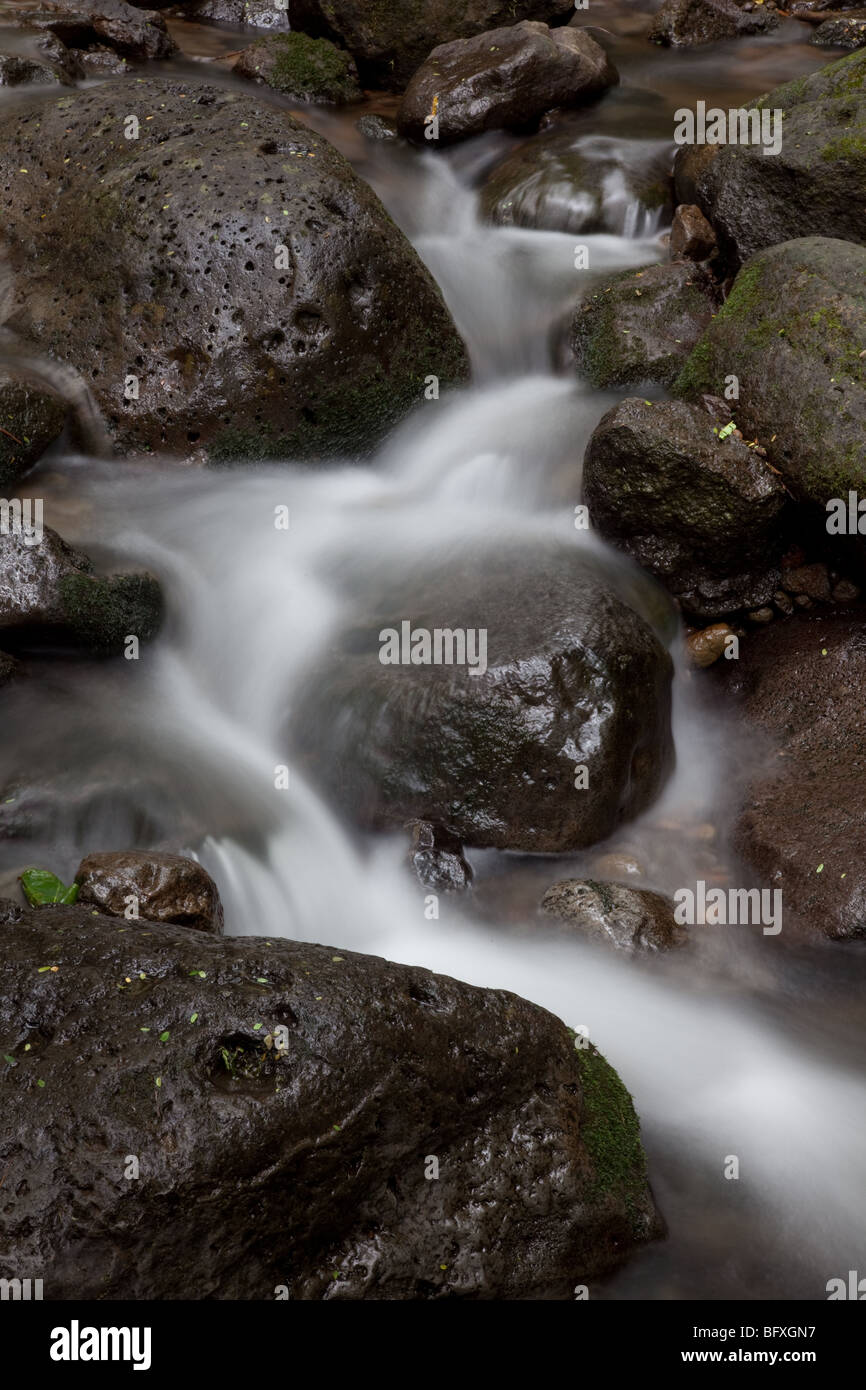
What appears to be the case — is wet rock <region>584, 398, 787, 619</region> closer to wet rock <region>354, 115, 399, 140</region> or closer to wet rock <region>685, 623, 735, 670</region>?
wet rock <region>685, 623, 735, 670</region>

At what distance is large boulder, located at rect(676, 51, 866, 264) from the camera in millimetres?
7164

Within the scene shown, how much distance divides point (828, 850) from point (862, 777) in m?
0.58

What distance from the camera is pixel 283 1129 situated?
10.5 ft

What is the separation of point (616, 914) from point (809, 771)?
4.88 ft

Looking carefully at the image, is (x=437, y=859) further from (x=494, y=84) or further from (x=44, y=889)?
(x=494, y=84)

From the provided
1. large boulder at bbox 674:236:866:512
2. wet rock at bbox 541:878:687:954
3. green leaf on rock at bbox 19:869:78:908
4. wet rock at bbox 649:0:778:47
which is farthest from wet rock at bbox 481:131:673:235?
green leaf on rock at bbox 19:869:78:908

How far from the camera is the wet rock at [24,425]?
21.5 feet

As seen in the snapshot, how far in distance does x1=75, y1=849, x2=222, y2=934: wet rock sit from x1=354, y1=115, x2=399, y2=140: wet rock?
315 inches

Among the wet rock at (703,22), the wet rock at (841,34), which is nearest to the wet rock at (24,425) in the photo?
the wet rock at (703,22)

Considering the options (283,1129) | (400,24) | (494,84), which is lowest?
(283,1129)

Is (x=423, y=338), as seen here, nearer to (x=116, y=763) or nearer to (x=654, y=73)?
(x=116, y=763)

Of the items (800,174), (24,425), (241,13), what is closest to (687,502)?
(800,174)

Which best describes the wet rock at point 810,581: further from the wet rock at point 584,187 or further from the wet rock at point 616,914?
the wet rock at point 584,187

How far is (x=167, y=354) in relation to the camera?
6.98 metres
